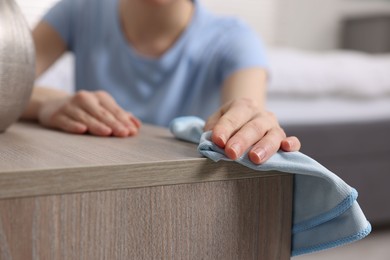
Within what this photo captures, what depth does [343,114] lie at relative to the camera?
193 centimetres

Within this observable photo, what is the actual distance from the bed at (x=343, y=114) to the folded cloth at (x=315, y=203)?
1.11 metres

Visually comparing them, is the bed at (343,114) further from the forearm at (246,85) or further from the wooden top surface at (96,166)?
the wooden top surface at (96,166)

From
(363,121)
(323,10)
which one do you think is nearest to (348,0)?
(323,10)

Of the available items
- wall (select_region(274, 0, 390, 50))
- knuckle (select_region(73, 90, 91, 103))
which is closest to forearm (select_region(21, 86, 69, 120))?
knuckle (select_region(73, 90, 91, 103))

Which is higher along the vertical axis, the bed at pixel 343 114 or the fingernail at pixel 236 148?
the fingernail at pixel 236 148

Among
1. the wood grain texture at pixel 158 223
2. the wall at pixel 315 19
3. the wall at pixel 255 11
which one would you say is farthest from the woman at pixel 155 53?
the wall at pixel 315 19

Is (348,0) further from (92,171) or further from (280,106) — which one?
(92,171)

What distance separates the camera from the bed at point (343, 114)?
185cm

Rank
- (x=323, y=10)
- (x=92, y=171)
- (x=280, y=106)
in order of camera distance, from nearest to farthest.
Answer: (x=92, y=171), (x=280, y=106), (x=323, y=10)

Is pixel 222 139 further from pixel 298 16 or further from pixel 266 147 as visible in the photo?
pixel 298 16

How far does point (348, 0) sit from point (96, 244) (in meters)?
3.37

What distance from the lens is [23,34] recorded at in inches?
30.5

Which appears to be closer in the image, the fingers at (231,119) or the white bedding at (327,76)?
the fingers at (231,119)

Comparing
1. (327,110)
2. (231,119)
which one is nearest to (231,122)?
(231,119)
